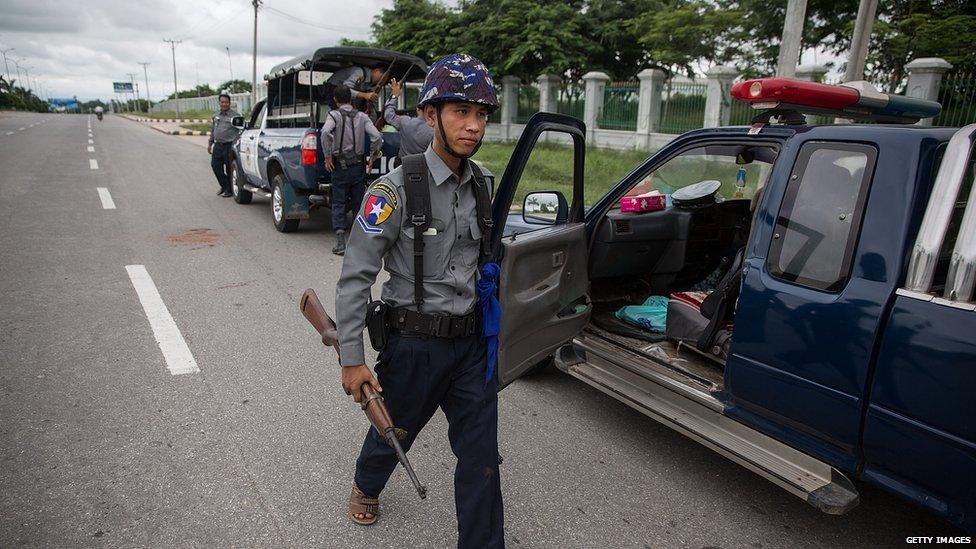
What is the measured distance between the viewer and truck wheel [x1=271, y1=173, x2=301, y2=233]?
7.84 metres

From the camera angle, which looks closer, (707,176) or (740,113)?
(707,176)

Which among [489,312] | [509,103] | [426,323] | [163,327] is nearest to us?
[426,323]

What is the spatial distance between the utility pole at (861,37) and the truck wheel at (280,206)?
709cm

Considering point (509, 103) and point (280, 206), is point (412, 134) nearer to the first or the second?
point (280, 206)

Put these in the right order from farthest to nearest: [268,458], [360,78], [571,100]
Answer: [571,100] → [360,78] → [268,458]

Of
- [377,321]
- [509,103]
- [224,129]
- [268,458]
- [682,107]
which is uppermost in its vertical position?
[509,103]

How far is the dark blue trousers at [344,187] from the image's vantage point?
7055 mm

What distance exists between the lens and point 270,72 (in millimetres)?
8625

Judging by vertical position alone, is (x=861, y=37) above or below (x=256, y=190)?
above

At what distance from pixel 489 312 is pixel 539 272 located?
63 cm

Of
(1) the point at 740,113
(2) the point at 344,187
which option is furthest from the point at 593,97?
(2) the point at 344,187

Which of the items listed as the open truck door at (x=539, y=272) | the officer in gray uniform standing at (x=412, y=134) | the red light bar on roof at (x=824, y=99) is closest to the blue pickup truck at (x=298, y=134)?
the officer in gray uniform standing at (x=412, y=134)

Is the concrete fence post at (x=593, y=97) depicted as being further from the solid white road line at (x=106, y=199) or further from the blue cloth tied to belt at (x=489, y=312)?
the blue cloth tied to belt at (x=489, y=312)

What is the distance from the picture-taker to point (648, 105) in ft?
49.1
